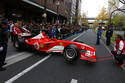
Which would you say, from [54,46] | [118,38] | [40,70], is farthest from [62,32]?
[40,70]

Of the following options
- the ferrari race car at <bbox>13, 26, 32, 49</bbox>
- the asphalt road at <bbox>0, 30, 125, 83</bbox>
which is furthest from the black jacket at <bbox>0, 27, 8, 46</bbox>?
the ferrari race car at <bbox>13, 26, 32, 49</bbox>

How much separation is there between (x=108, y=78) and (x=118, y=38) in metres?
2.07

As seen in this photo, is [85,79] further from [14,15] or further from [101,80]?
[14,15]

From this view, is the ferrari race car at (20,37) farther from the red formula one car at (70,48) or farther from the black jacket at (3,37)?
the black jacket at (3,37)

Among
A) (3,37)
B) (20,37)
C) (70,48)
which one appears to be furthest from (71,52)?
(20,37)

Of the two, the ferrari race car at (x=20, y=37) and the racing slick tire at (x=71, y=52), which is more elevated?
the ferrari race car at (x=20, y=37)

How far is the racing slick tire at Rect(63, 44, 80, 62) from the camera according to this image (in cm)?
460

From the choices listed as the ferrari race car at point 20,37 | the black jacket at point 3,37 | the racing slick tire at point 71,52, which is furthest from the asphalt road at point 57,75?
the ferrari race car at point 20,37

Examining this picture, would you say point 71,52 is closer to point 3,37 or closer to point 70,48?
point 70,48

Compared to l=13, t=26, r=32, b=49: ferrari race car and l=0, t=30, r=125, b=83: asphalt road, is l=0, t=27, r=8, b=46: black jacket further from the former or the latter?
l=13, t=26, r=32, b=49: ferrari race car

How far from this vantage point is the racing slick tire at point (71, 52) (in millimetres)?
4602

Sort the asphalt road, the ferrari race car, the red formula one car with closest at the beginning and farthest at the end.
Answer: the asphalt road < the red formula one car < the ferrari race car

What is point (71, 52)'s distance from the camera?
4.71 m

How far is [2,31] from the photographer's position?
3562 millimetres
